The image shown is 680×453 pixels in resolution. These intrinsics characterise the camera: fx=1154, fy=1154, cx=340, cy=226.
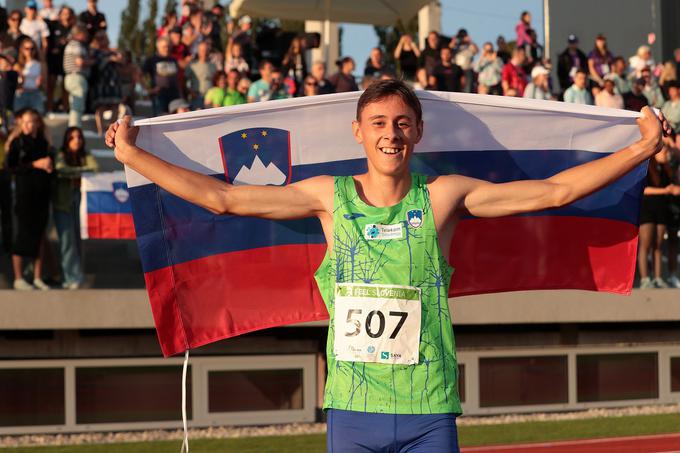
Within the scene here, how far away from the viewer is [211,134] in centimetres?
567

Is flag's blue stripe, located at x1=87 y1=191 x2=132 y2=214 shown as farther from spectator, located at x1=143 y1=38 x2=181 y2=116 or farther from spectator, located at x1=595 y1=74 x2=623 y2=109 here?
spectator, located at x1=595 y1=74 x2=623 y2=109

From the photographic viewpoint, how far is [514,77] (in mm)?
18094

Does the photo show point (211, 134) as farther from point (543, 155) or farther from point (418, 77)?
point (418, 77)

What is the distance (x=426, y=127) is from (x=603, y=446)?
21.0 ft

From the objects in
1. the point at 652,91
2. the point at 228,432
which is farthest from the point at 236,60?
the point at 652,91

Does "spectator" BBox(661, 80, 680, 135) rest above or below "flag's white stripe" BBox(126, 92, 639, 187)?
above

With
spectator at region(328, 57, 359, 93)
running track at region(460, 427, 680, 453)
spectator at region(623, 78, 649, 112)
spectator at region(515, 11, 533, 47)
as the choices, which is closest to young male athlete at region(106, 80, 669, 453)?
running track at region(460, 427, 680, 453)

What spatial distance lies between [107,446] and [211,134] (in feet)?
→ 21.8

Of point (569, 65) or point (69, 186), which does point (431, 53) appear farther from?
point (69, 186)

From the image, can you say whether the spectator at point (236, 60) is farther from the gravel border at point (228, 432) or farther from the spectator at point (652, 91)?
the spectator at point (652, 91)

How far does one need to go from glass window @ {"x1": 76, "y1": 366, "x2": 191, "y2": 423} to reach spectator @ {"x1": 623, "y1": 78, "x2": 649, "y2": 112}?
8432 millimetres

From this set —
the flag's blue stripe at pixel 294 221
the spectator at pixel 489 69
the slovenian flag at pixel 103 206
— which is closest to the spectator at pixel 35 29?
the slovenian flag at pixel 103 206

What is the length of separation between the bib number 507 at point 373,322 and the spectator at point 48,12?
41.2 feet

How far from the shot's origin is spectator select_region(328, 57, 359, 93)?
16078 millimetres
